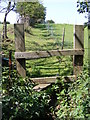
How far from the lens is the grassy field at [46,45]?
11.1 feet

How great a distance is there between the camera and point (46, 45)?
19.8ft

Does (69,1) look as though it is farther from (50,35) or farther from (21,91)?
(50,35)

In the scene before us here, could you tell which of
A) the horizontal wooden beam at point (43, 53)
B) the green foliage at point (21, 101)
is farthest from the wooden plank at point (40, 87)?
the horizontal wooden beam at point (43, 53)

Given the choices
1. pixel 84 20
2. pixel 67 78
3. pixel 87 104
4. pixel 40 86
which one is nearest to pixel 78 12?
pixel 84 20

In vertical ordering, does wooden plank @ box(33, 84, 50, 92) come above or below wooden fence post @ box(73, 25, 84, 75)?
below

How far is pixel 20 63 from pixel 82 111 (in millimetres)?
1132

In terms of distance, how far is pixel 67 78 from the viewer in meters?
2.49

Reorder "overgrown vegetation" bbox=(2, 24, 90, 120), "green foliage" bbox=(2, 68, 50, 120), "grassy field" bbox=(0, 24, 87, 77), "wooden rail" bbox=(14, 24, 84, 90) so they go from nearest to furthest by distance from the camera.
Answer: "overgrown vegetation" bbox=(2, 24, 90, 120) < "green foliage" bbox=(2, 68, 50, 120) < "wooden rail" bbox=(14, 24, 84, 90) < "grassy field" bbox=(0, 24, 87, 77)

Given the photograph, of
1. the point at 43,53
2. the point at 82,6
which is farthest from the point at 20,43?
the point at 82,6

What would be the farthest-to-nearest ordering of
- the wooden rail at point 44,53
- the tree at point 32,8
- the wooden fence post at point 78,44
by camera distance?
the tree at point 32,8
the wooden fence post at point 78,44
the wooden rail at point 44,53

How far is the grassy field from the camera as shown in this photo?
3.38 m

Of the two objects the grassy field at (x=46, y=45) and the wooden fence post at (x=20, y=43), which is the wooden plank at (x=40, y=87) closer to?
the wooden fence post at (x=20, y=43)

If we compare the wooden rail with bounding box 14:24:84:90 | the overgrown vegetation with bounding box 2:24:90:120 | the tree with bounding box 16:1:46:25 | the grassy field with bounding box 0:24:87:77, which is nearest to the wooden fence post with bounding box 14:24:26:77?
the wooden rail with bounding box 14:24:84:90

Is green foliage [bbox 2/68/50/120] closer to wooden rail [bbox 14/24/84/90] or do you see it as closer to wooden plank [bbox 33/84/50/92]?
wooden plank [bbox 33/84/50/92]
